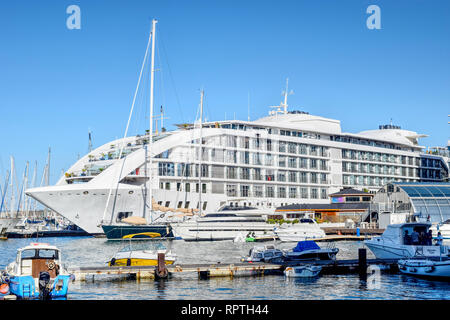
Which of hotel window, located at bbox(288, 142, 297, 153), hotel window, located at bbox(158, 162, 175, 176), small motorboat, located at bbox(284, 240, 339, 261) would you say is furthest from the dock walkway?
hotel window, located at bbox(288, 142, 297, 153)

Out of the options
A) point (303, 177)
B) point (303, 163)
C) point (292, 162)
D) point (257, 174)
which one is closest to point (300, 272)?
point (257, 174)

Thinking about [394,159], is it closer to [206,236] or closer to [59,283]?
[206,236]

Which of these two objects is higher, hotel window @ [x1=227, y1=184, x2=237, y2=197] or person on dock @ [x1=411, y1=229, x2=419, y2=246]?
hotel window @ [x1=227, y1=184, x2=237, y2=197]

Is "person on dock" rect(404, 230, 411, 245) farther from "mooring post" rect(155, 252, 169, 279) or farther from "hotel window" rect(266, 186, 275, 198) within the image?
"hotel window" rect(266, 186, 275, 198)

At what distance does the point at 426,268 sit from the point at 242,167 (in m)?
54.6

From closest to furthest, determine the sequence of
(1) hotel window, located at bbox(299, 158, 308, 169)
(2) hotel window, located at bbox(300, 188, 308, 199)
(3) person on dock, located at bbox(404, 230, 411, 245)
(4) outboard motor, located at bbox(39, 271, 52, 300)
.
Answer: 1. (4) outboard motor, located at bbox(39, 271, 52, 300)
2. (3) person on dock, located at bbox(404, 230, 411, 245)
3. (2) hotel window, located at bbox(300, 188, 308, 199)
4. (1) hotel window, located at bbox(299, 158, 308, 169)

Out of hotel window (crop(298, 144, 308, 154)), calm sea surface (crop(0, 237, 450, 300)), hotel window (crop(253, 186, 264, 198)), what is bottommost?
calm sea surface (crop(0, 237, 450, 300))

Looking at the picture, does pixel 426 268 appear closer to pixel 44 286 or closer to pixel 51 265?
pixel 51 265

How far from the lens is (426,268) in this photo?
30.9 m

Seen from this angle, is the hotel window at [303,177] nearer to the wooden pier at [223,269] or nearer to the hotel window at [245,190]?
the hotel window at [245,190]

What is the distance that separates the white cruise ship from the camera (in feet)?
212

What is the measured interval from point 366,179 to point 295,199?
18.5 m
